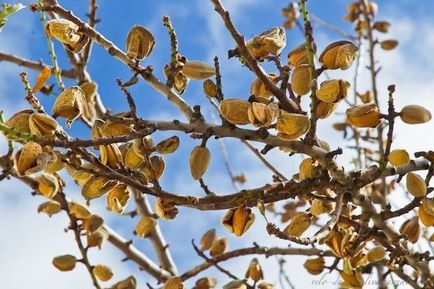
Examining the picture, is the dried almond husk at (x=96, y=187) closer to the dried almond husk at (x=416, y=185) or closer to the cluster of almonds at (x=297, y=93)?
the cluster of almonds at (x=297, y=93)

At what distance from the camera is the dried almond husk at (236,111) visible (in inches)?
53.5

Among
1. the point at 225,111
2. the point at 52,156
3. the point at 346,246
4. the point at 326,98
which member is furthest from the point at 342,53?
the point at 52,156

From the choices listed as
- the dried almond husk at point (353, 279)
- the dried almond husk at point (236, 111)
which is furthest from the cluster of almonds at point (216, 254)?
the dried almond husk at point (236, 111)

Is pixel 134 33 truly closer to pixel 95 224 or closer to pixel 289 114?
pixel 289 114

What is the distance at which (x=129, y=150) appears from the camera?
1.41m

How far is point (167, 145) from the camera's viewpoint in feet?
4.72

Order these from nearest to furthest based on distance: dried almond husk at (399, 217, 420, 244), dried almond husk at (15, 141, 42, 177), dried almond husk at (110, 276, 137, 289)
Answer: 1. dried almond husk at (15, 141, 42, 177)
2. dried almond husk at (399, 217, 420, 244)
3. dried almond husk at (110, 276, 137, 289)

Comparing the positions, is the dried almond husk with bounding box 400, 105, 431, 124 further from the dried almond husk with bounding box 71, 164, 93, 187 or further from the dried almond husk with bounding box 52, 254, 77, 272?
the dried almond husk with bounding box 52, 254, 77, 272

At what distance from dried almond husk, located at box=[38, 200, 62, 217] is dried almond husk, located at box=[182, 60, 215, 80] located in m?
0.95

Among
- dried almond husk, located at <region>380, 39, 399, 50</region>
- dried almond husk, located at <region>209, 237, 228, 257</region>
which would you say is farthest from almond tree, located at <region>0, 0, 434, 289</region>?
dried almond husk, located at <region>380, 39, 399, 50</region>

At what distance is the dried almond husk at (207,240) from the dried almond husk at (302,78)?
0.94 meters

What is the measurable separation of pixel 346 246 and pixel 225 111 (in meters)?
0.47

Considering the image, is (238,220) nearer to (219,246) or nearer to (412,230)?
(412,230)

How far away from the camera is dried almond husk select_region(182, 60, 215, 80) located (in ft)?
4.87
